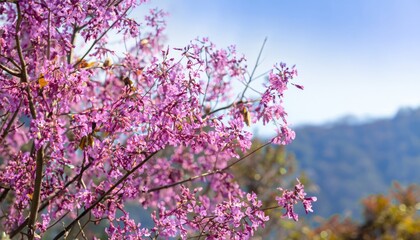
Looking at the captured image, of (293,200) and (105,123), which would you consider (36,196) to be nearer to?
(105,123)

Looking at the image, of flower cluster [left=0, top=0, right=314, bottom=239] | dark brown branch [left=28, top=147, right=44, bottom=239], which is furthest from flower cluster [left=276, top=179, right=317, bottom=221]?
dark brown branch [left=28, top=147, right=44, bottom=239]

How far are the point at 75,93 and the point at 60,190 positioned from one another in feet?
3.64

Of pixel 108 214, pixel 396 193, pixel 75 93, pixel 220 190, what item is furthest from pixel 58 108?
pixel 396 193

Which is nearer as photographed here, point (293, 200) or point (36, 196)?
point (36, 196)

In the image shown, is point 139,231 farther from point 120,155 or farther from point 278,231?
point 278,231

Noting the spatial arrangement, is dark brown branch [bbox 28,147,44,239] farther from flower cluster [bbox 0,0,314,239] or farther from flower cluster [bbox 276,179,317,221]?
flower cluster [bbox 276,179,317,221]

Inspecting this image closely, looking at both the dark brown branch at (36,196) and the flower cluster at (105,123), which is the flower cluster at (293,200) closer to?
the flower cluster at (105,123)

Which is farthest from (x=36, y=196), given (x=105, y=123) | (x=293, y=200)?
(x=293, y=200)

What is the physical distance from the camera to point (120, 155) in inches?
150

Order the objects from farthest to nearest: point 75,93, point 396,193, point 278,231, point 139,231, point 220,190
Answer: point 278,231
point 396,193
point 220,190
point 139,231
point 75,93

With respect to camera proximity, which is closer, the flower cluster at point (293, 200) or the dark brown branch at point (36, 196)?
the dark brown branch at point (36, 196)

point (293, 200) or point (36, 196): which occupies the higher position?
point (36, 196)

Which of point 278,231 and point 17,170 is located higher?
point 278,231

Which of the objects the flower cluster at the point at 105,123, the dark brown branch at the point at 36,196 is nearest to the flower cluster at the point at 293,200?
the flower cluster at the point at 105,123
